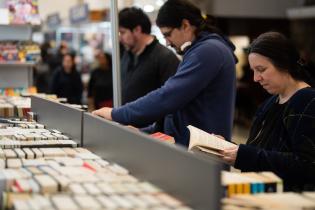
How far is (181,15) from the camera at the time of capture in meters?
3.53

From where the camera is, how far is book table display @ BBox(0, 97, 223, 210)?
1.86 metres

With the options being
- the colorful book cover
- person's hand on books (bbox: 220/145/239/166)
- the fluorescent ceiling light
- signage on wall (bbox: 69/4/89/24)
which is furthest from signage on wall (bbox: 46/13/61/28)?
person's hand on books (bbox: 220/145/239/166)

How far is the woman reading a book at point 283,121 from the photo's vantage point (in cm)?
254

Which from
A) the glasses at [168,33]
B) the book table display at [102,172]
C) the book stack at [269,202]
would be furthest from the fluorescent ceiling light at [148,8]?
the book stack at [269,202]

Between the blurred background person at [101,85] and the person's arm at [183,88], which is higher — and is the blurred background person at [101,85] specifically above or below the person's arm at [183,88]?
below

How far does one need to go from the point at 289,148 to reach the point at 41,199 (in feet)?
4.05

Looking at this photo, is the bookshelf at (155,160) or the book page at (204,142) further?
the book page at (204,142)

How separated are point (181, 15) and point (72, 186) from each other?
5.68 ft

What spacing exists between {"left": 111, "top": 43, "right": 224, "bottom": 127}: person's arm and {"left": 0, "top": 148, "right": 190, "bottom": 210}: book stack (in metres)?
0.83

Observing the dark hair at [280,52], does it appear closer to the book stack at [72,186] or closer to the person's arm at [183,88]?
the person's arm at [183,88]

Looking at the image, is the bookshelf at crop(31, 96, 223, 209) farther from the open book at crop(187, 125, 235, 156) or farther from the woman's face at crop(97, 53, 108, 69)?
the woman's face at crop(97, 53, 108, 69)

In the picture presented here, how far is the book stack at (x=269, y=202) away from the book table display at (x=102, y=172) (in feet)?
0.44

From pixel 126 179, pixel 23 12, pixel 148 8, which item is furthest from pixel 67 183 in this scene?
pixel 148 8

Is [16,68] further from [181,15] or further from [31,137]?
[31,137]
